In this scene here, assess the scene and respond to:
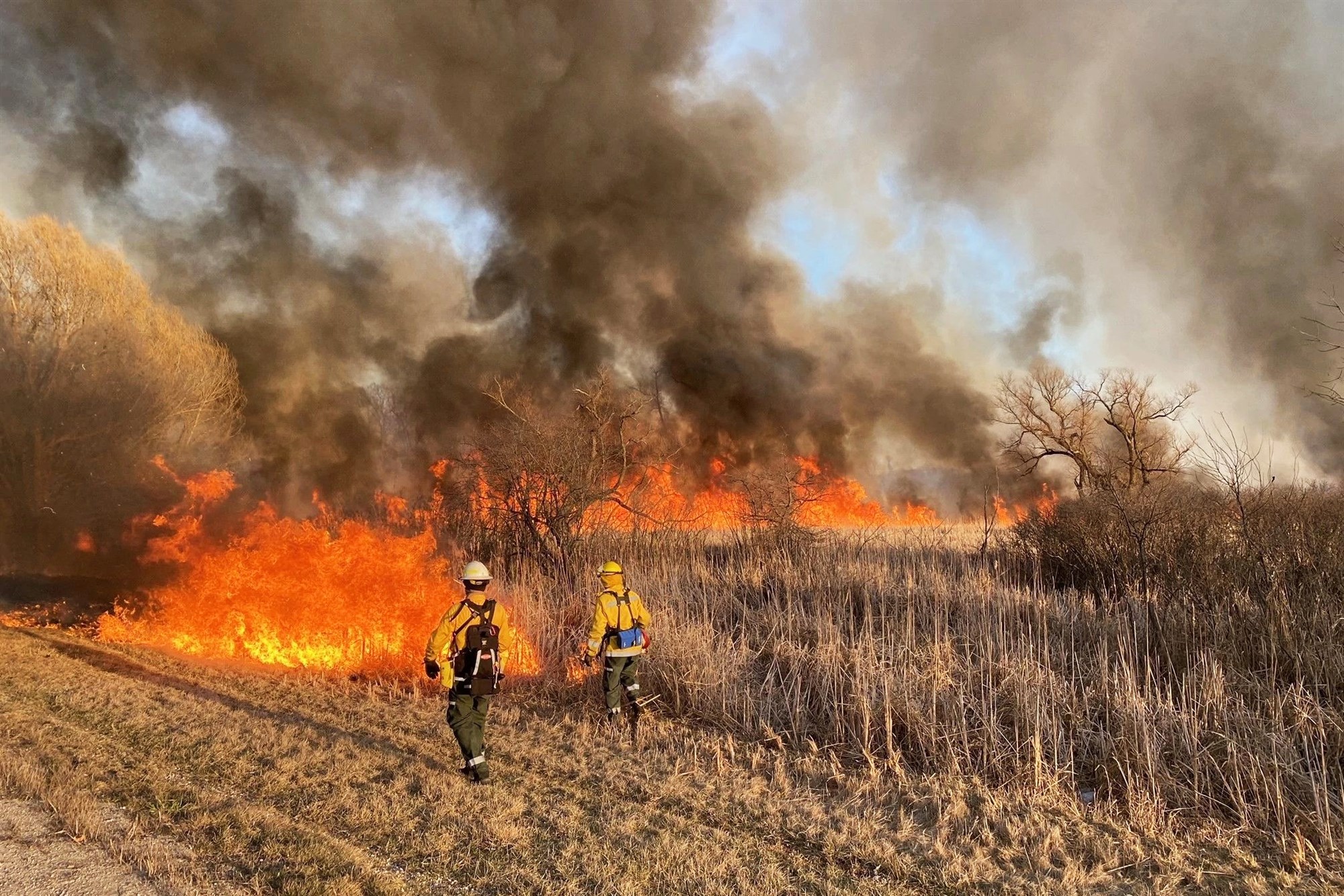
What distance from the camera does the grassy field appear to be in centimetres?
429

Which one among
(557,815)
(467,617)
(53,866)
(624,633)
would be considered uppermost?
(467,617)

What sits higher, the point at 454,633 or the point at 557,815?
the point at 454,633

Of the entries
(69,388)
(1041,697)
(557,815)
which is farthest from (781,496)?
(69,388)

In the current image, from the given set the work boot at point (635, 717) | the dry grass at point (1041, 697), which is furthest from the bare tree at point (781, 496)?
the work boot at point (635, 717)

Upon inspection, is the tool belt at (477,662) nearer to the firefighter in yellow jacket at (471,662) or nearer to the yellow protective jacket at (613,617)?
the firefighter in yellow jacket at (471,662)

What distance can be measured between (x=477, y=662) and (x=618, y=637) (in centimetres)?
182

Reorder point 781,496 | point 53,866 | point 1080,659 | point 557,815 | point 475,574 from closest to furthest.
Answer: point 53,866
point 557,815
point 475,574
point 1080,659
point 781,496

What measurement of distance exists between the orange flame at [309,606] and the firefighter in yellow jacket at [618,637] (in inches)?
91.5

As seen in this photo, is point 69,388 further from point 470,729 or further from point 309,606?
point 470,729

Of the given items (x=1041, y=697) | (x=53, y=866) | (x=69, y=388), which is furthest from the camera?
(x=69, y=388)

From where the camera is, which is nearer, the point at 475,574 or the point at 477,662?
the point at 477,662

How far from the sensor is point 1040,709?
6.20 meters

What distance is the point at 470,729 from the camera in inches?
231

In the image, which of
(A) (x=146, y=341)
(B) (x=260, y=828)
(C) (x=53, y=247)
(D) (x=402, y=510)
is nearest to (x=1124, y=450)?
(D) (x=402, y=510)
